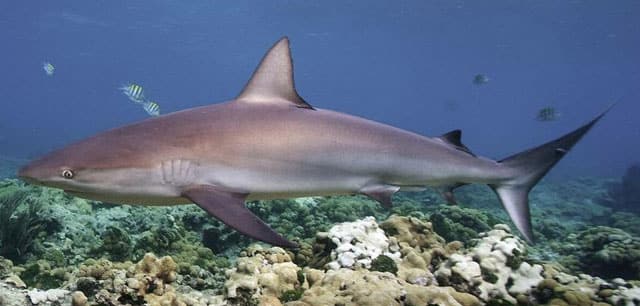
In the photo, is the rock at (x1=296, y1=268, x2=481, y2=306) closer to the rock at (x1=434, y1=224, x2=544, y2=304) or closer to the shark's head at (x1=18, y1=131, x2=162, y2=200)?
the rock at (x1=434, y1=224, x2=544, y2=304)

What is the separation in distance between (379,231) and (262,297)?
6.02ft

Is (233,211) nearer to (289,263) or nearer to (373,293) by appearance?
(373,293)

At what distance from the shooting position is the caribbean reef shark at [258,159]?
9.74 feet

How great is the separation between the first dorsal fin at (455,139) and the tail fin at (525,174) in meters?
0.38

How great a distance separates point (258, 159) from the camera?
10.7 ft

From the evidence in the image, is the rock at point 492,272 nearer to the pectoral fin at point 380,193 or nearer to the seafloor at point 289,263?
the seafloor at point 289,263

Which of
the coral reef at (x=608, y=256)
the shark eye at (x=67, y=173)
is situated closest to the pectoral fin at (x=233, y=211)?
the shark eye at (x=67, y=173)

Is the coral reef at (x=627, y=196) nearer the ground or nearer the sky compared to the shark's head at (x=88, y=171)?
nearer the sky

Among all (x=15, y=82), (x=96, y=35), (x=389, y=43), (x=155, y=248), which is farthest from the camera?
(x=15, y=82)

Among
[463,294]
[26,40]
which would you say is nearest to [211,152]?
[463,294]

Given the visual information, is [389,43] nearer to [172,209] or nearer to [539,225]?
[539,225]

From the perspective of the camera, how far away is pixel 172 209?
8445 mm

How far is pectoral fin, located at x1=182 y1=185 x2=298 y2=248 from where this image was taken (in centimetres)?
261

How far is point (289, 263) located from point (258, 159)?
1.35 m
